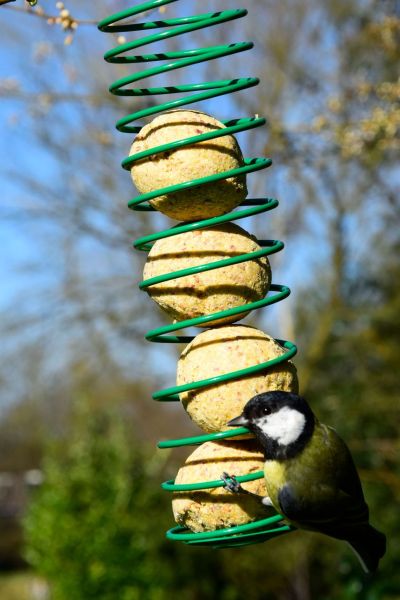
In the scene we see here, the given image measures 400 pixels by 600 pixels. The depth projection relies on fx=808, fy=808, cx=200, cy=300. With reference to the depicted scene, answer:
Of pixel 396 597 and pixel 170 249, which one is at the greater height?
pixel 170 249

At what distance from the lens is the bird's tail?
247 centimetres

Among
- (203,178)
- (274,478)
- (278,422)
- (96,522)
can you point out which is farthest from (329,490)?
(96,522)

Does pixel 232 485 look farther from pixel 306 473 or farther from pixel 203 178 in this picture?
pixel 203 178

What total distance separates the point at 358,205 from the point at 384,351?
3.13 metres

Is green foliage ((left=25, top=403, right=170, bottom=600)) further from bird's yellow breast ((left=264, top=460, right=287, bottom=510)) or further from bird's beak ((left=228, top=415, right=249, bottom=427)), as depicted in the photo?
bird's beak ((left=228, top=415, right=249, bottom=427))

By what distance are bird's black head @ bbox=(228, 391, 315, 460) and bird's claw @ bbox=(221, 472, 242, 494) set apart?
0.13 m

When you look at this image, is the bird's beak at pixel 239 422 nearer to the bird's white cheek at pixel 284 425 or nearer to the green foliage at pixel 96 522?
the bird's white cheek at pixel 284 425

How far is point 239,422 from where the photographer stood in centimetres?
207

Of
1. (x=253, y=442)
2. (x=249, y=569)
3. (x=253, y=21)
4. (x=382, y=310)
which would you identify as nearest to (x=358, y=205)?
(x=382, y=310)

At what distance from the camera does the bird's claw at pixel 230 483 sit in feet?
6.90

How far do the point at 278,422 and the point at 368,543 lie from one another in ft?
2.10

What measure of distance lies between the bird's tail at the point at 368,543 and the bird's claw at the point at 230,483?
1.76ft

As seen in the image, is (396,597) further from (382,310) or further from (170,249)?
(170,249)

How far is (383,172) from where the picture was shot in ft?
34.4
